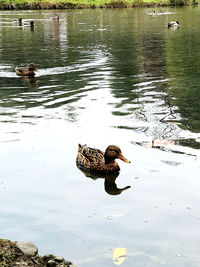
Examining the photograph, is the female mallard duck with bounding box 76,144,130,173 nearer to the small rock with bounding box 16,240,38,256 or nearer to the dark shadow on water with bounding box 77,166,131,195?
the dark shadow on water with bounding box 77,166,131,195

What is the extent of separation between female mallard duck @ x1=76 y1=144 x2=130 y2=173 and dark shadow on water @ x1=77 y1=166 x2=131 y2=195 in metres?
0.10

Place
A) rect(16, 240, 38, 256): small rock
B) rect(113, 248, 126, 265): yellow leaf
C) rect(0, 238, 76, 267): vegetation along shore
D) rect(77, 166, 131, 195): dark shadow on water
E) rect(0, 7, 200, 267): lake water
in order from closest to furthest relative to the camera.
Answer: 1. rect(0, 238, 76, 267): vegetation along shore
2. rect(16, 240, 38, 256): small rock
3. rect(113, 248, 126, 265): yellow leaf
4. rect(0, 7, 200, 267): lake water
5. rect(77, 166, 131, 195): dark shadow on water

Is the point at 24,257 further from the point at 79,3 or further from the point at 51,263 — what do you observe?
the point at 79,3

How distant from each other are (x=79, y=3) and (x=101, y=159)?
87633mm

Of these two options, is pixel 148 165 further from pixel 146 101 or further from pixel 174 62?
pixel 174 62

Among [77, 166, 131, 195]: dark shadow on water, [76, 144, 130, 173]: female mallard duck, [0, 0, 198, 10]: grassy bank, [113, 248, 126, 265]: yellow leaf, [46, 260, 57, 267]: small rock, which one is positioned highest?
[0, 0, 198, 10]: grassy bank

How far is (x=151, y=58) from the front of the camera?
29.1m

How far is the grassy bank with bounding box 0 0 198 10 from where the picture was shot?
295 feet

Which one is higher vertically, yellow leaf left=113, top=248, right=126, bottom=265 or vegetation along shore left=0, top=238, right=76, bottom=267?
vegetation along shore left=0, top=238, right=76, bottom=267

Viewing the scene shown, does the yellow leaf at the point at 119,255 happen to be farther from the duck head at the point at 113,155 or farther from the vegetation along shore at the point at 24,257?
the duck head at the point at 113,155

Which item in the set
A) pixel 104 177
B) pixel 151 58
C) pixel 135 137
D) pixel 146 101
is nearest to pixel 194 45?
pixel 151 58

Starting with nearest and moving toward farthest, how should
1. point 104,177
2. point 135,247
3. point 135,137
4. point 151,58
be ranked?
point 135,247, point 104,177, point 135,137, point 151,58

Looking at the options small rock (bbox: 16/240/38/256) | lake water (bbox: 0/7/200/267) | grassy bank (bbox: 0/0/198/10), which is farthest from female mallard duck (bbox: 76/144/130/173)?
grassy bank (bbox: 0/0/198/10)

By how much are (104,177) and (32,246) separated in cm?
423
